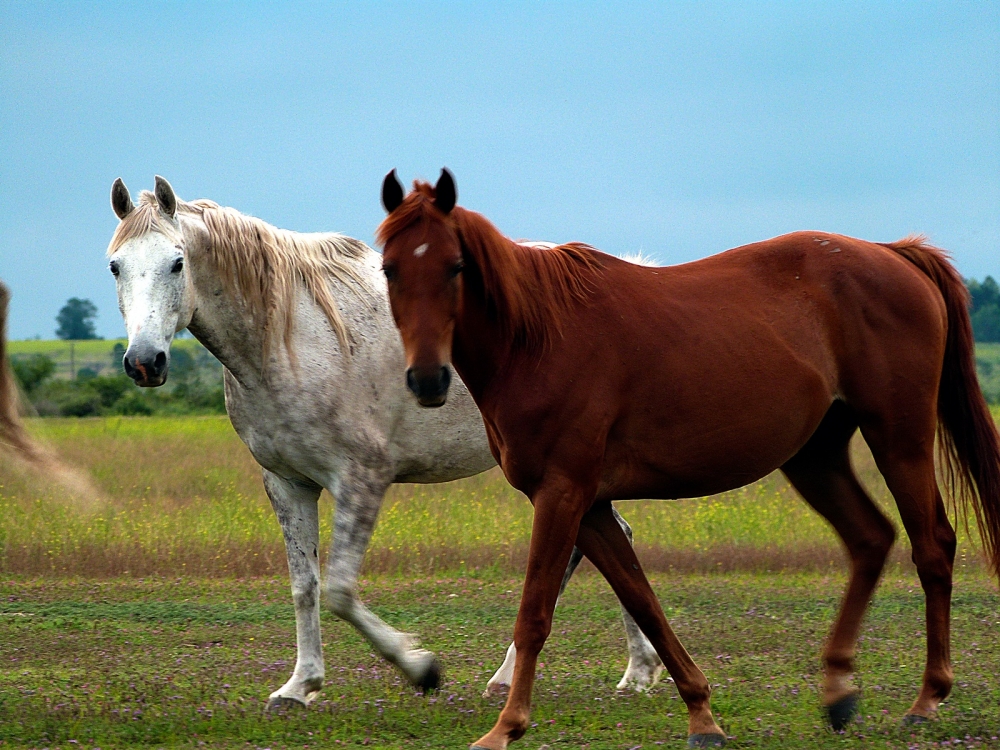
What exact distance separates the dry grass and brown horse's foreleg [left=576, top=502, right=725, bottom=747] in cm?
490

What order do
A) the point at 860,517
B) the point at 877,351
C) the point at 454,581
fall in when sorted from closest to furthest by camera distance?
the point at 877,351
the point at 860,517
the point at 454,581

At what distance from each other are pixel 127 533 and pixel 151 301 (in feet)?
19.7

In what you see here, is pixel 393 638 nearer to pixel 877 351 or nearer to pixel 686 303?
pixel 686 303

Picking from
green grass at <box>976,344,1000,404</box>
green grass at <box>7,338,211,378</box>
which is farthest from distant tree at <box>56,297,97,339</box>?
green grass at <box>976,344,1000,404</box>

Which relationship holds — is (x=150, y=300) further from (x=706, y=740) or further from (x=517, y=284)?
(x=706, y=740)

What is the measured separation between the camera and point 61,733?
200 inches

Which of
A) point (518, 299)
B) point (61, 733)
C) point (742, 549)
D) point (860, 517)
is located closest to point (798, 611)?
point (742, 549)

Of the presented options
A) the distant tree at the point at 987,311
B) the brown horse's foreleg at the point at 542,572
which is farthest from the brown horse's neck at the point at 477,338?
the distant tree at the point at 987,311

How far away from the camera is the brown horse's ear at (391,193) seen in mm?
4398

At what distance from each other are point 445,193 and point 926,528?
8.66 feet

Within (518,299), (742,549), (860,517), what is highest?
(518,299)

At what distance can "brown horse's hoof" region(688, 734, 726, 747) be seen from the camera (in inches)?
182

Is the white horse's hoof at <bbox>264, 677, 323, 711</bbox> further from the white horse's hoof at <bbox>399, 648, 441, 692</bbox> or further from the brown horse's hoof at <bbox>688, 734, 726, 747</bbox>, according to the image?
the brown horse's hoof at <bbox>688, 734, 726, 747</bbox>

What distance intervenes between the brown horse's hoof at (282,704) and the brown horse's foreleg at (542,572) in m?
1.71
